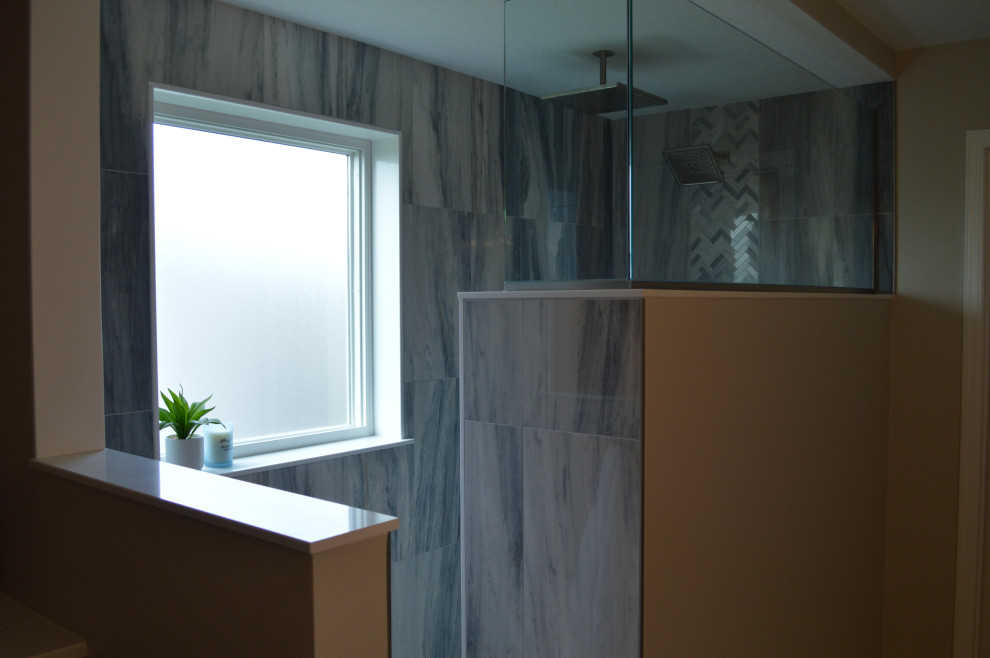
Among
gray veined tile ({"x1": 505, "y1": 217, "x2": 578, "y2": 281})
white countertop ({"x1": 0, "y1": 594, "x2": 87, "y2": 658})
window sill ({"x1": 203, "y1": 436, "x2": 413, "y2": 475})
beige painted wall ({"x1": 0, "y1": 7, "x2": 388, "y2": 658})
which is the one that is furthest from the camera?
window sill ({"x1": 203, "y1": 436, "x2": 413, "y2": 475})

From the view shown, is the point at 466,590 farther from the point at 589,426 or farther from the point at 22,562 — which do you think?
the point at 22,562

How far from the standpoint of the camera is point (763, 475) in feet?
8.01

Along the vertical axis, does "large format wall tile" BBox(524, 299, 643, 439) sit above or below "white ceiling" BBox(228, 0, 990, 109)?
below

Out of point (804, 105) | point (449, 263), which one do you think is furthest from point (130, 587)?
point (804, 105)

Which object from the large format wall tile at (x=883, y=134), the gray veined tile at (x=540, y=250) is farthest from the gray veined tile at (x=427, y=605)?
the large format wall tile at (x=883, y=134)

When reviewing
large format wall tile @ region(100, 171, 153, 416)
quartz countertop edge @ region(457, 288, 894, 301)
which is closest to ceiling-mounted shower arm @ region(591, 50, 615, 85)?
quartz countertop edge @ region(457, 288, 894, 301)

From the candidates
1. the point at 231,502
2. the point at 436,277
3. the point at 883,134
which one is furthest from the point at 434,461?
the point at 883,134

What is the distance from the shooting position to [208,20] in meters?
2.60

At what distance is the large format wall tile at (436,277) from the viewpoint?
328 cm

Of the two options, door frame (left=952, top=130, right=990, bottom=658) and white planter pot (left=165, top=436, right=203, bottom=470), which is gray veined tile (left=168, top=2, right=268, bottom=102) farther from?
door frame (left=952, top=130, right=990, bottom=658)

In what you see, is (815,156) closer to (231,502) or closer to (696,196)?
(696,196)

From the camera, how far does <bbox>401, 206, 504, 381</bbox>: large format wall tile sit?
3.28m

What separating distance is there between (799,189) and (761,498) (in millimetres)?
1097

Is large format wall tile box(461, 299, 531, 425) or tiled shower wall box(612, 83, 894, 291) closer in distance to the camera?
tiled shower wall box(612, 83, 894, 291)
